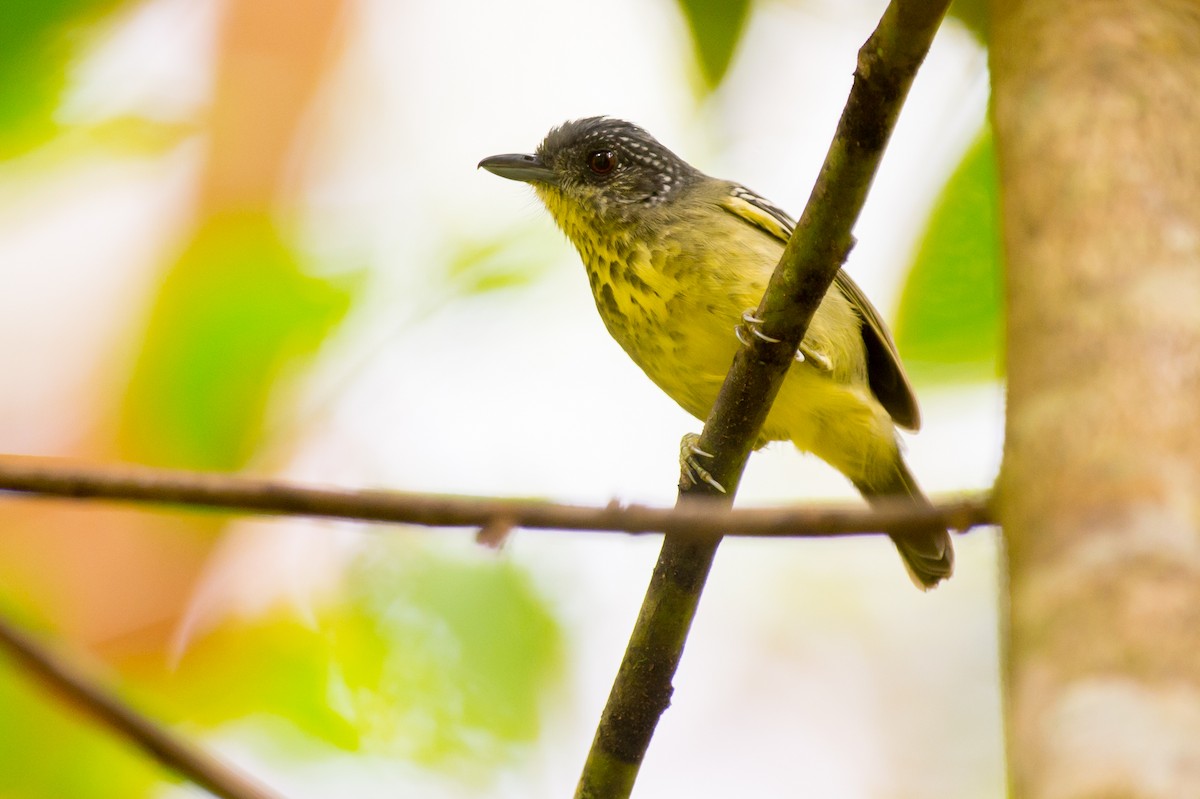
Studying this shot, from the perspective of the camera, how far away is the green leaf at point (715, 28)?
130 inches

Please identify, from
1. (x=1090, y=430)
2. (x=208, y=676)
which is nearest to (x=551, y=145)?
(x=208, y=676)

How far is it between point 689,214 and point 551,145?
982mm

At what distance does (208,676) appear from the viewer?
10.3 feet

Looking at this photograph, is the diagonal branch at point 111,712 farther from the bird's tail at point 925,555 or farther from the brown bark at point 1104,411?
the bird's tail at point 925,555

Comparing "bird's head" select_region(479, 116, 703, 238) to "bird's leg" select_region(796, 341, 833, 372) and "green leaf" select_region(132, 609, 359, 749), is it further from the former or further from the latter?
"green leaf" select_region(132, 609, 359, 749)

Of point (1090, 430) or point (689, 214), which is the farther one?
point (689, 214)

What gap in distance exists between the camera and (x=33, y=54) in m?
2.87

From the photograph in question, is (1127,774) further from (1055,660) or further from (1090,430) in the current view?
(1090,430)

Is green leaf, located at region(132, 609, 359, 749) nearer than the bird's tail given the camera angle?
Yes

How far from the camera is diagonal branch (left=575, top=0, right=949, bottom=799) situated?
6.42ft

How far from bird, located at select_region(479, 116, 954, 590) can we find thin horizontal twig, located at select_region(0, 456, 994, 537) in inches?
84.2

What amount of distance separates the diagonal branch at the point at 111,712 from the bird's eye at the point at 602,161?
3573mm

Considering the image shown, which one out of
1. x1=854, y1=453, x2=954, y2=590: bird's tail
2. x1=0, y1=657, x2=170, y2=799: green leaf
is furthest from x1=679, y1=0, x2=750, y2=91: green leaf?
x1=0, y1=657, x2=170, y2=799: green leaf

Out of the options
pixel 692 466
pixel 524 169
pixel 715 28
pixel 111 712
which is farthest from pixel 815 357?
pixel 111 712
